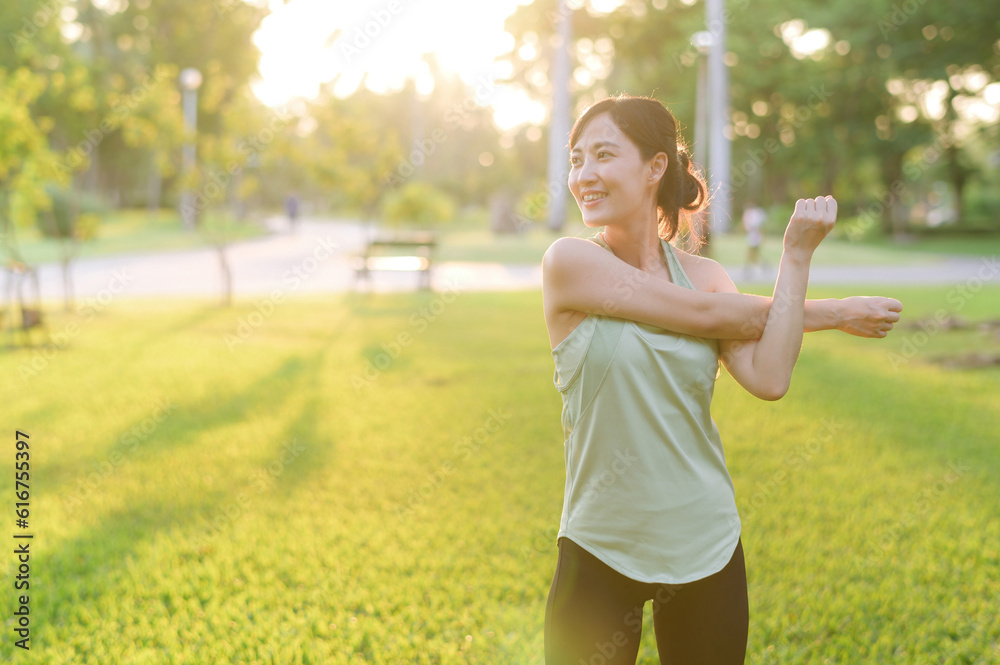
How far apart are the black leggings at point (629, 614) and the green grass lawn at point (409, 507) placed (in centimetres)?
157

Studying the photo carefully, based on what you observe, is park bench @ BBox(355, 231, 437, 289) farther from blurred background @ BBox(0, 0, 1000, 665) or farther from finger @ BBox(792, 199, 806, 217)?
finger @ BBox(792, 199, 806, 217)

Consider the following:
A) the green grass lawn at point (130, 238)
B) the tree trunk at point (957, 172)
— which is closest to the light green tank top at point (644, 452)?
the green grass lawn at point (130, 238)

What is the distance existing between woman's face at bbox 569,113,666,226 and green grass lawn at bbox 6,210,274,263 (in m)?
16.2

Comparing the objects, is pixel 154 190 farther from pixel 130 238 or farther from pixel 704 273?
pixel 704 273

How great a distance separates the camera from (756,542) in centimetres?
440

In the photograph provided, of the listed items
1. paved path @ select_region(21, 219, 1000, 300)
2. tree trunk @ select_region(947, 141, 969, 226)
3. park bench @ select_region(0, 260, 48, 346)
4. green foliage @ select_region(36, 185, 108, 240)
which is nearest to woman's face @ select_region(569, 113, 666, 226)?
park bench @ select_region(0, 260, 48, 346)

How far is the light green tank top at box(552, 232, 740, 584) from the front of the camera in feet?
5.88

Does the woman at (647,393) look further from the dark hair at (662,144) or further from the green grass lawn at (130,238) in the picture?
the green grass lawn at (130,238)

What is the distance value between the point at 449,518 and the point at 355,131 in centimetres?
1136

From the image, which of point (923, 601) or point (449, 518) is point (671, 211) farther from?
point (449, 518)

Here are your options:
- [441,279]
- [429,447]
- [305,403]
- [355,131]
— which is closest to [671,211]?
[429,447]

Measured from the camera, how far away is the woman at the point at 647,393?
180 centimetres

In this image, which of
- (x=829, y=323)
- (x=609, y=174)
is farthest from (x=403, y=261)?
(x=829, y=323)

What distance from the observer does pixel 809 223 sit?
176 cm
